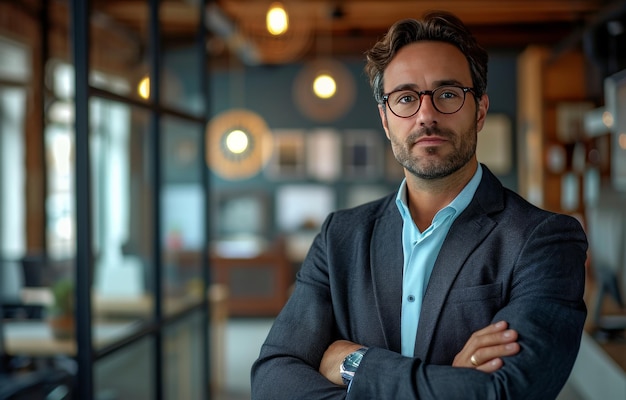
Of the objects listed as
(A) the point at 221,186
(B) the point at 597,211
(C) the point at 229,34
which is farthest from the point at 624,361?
(A) the point at 221,186

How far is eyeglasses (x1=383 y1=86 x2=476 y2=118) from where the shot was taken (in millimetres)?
1731

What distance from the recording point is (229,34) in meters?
7.65

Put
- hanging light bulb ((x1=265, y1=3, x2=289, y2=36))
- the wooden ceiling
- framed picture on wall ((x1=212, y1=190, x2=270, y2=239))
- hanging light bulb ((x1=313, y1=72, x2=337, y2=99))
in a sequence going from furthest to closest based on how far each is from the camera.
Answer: framed picture on wall ((x1=212, y1=190, x2=270, y2=239)) → hanging light bulb ((x1=313, y1=72, x2=337, y2=99)) → the wooden ceiling → hanging light bulb ((x1=265, y1=3, x2=289, y2=36))

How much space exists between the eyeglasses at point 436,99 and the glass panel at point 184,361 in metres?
2.71

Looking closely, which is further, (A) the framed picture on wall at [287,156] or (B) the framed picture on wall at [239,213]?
(A) the framed picture on wall at [287,156]

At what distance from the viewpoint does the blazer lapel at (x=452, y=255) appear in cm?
174

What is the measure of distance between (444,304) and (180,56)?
15.6ft

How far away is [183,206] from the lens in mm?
5254

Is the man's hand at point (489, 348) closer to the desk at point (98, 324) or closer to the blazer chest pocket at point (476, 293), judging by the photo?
the blazer chest pocket at point (476, 293)

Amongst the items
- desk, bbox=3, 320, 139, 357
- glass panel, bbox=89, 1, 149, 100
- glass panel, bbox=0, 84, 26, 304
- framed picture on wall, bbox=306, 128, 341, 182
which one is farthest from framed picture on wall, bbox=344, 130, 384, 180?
desk, bbox=3, 320, 139, 357

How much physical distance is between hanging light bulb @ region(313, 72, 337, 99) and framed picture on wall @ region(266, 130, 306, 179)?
329 cm

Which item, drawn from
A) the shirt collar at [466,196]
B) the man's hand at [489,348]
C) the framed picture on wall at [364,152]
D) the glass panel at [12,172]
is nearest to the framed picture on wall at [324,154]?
the framed picture on wall at [364,152]

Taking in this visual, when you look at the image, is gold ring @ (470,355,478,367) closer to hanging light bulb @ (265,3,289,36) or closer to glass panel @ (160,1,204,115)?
glass panel @ (160,1,204,115)

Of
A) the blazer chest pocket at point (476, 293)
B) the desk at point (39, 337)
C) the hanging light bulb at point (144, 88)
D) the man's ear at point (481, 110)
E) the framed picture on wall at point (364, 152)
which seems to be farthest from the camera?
the framed picture on wall at point (364, 152)
